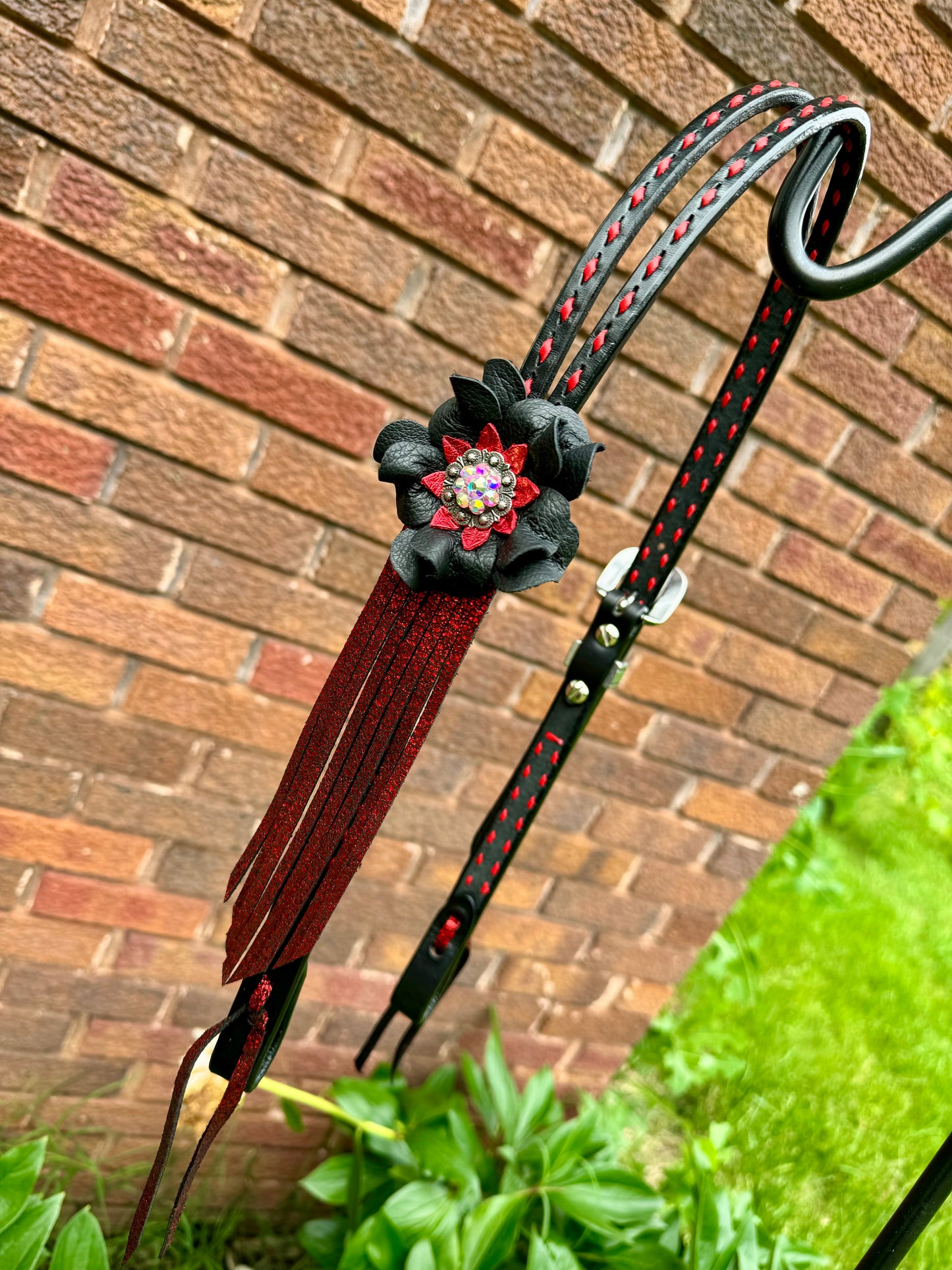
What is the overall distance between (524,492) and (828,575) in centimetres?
95

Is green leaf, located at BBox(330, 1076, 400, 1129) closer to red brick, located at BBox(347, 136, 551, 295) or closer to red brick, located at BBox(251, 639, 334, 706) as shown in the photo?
red brick, located at BBox(251, 639, 334, 706)

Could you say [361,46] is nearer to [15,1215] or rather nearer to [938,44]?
[938,44]

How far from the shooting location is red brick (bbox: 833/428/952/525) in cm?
128

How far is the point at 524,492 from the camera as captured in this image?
1.82 feet

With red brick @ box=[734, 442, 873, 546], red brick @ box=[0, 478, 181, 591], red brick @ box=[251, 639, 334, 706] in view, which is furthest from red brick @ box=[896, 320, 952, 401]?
red brick @ box=[0, 478, 181, 591]

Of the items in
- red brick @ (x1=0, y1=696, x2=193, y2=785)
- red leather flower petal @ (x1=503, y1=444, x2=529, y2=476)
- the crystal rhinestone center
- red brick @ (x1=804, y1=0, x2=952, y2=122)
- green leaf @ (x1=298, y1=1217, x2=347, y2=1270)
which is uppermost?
red brick @ (x1=804, y1=0, x2=952, y2=122)

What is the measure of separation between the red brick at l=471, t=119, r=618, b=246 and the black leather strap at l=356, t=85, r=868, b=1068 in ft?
1.11

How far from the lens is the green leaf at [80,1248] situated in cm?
107

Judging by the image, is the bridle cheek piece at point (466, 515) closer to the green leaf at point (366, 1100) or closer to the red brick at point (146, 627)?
the red brick at point (146, 627)

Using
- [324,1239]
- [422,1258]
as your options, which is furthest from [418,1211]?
[324,1239]

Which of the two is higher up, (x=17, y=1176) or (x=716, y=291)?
(x=716, y=291)

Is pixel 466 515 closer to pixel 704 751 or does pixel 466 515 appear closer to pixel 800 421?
pixel 800 421

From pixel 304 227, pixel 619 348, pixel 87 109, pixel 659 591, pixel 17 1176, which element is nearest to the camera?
pixel 619 348

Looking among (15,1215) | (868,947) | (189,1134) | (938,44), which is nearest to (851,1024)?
(868,947)
